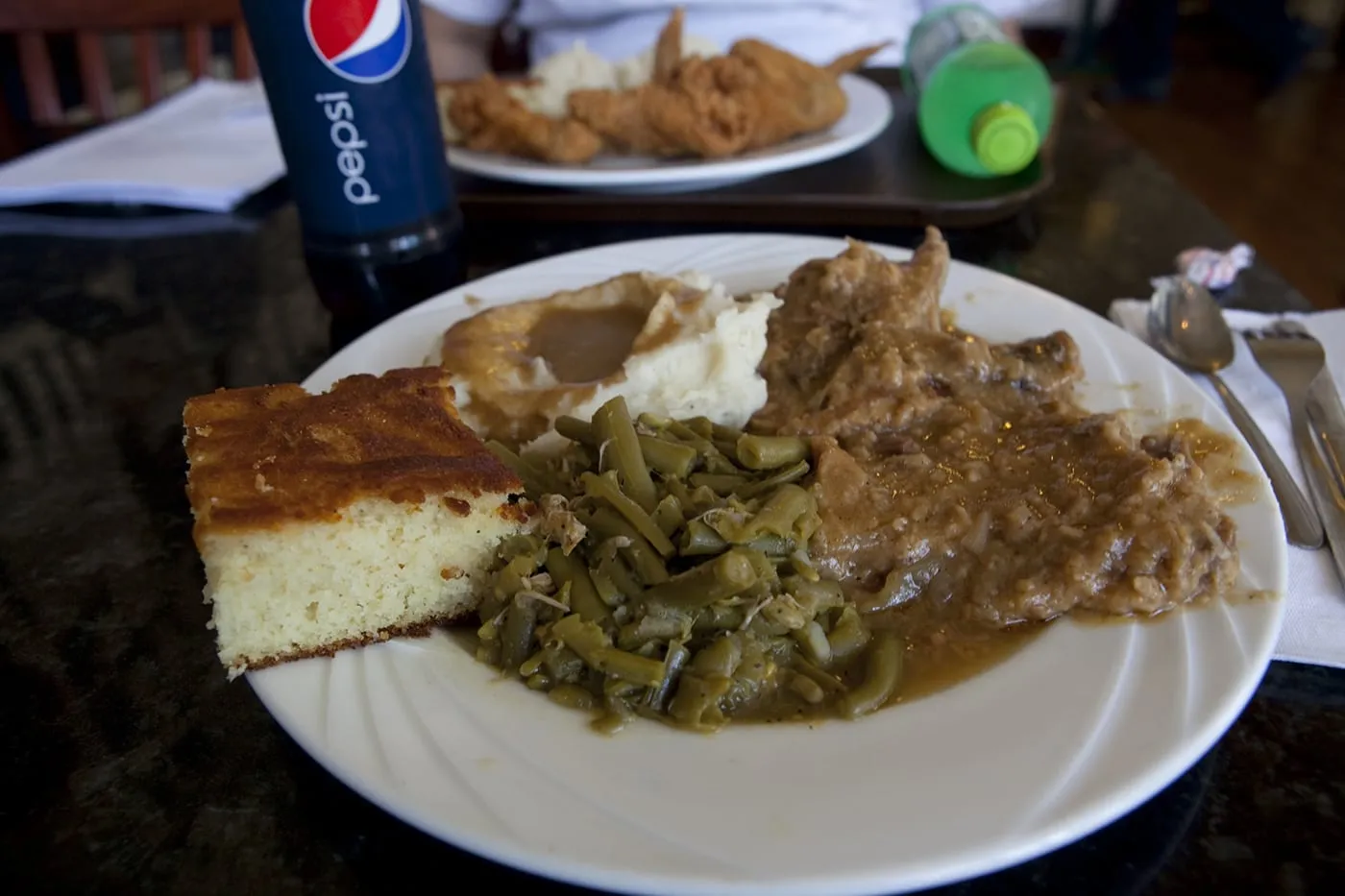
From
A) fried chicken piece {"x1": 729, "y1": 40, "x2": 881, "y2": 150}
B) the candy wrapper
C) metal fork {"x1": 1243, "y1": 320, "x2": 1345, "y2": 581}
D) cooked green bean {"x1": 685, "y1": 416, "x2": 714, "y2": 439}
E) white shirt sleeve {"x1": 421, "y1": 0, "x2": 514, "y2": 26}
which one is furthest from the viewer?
white shirt sleeve {"x1": 421, "y1": 0, "x2": 514, "y2": 26}

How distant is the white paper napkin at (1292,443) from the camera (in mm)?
1699

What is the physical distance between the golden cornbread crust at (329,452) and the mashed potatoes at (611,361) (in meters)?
0.25

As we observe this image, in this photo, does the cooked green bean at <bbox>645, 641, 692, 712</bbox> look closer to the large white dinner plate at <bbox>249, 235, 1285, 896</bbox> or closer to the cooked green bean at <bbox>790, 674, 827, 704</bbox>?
the large white dinner plate at <bbox>249, 235, 1285, 896</bbox>

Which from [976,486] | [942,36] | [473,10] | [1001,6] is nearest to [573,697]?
[976,486]

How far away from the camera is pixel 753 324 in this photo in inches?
93.3

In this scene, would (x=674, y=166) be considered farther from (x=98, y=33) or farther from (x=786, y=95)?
(x=98, y=33)

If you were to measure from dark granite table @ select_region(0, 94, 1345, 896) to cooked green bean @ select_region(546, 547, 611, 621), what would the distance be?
450 millimetres

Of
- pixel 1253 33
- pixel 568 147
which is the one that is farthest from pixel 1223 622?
pixel 1253 33

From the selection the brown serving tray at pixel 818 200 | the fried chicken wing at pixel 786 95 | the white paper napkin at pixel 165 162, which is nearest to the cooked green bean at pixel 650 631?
the brown serving tray at pixel 818 200

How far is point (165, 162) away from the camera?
3.98 metres

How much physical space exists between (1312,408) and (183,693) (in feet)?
8.43

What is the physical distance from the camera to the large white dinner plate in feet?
4.09

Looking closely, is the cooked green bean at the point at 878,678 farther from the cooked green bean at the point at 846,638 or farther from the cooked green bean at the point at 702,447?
the cooked green bean at the point at 702,447

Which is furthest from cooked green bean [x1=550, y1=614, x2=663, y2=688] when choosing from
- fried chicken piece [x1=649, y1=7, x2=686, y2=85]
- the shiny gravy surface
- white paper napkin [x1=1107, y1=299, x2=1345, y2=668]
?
fried chicken piece [x1=649, y1=7, x2=686, y2=85]
